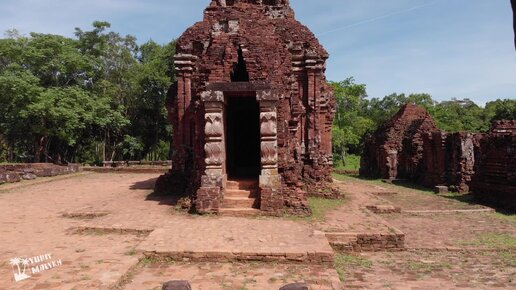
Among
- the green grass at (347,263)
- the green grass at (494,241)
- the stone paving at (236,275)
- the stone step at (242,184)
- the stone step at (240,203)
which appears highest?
the stone step at (242,184)

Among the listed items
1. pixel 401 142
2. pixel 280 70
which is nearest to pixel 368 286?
pixel 280 70

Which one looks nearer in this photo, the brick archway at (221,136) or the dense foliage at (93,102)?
the brick archway at (221,136)

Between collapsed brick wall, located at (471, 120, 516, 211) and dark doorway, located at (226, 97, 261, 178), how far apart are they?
7.88 m

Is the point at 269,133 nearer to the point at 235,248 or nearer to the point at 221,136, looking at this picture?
the point at 221,136

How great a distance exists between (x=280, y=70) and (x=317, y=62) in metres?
3.03

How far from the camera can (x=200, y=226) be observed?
25.5ft

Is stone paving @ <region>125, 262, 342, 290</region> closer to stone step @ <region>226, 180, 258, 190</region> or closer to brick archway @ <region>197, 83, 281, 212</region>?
brick archway @ <region>197, 83, 281, 212</region>

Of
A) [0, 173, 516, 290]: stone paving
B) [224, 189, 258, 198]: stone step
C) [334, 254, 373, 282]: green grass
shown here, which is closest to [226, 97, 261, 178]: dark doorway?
[224, 189, 258, 198]: stone step

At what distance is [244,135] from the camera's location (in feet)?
46.8

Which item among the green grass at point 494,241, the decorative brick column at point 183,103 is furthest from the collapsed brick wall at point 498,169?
the decorative brick column at point 183,103

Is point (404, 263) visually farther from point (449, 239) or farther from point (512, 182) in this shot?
point (512, 182)

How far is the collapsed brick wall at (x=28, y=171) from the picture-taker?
17.7m

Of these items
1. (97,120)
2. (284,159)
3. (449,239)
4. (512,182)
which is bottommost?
(449,239)

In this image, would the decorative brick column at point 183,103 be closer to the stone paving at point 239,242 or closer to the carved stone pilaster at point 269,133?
the carved stone pilaster at point 269,133
